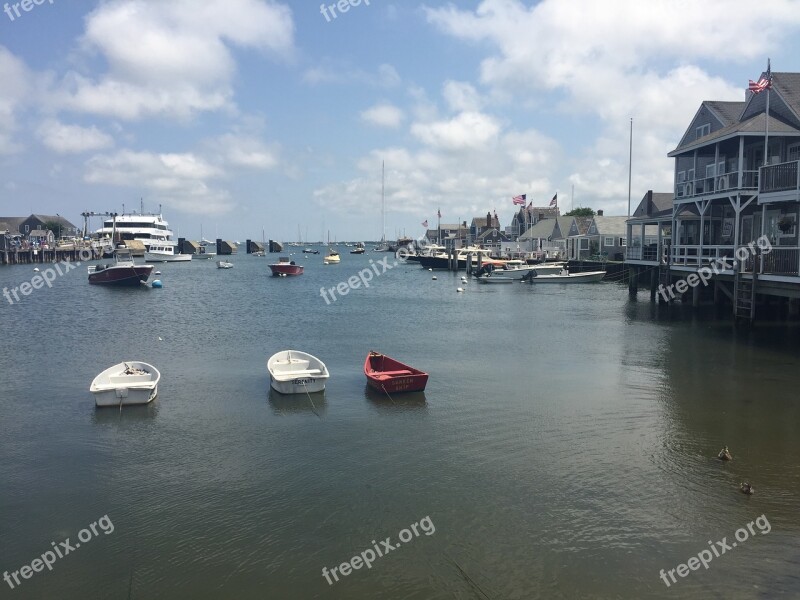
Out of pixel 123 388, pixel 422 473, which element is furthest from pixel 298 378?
pixel 422 473

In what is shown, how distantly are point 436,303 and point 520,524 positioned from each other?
40.8 metres

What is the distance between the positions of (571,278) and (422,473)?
58.9 metres

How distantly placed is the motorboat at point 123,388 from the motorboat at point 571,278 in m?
55.6

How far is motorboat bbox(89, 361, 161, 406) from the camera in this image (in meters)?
19.9

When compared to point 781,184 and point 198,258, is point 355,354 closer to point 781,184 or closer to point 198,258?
point 781,184

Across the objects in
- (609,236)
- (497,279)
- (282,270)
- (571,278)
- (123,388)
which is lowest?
(123,388)

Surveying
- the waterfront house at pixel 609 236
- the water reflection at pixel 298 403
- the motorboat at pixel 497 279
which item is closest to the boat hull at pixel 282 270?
the motorboat at pixel 497 279

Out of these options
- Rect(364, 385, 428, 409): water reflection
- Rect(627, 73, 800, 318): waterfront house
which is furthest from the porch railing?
Rect(364, 385, 428, 409): water reflection

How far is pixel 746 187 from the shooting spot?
32938 millimetres

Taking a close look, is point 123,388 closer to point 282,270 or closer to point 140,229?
point 282,270

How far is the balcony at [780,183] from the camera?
89.6ft

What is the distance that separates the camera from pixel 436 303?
52688mm

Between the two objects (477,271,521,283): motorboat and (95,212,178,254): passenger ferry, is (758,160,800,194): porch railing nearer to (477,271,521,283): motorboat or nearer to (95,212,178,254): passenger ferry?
(477,271,521,283): motorboat

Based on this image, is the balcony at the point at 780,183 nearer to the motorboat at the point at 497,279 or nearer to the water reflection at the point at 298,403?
the water reflection at the point at 298,403
